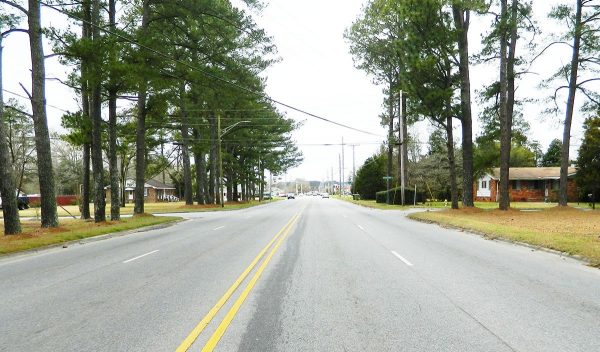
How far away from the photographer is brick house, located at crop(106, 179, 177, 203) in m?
91.4

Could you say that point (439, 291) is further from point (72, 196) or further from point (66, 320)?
point (72, 196)

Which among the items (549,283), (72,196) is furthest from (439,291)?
(72,196)

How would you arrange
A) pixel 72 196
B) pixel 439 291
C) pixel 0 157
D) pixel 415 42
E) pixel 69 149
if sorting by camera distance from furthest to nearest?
pixel 72 196, pixel 69 149, pixel 415 42, pixel 0 157, pixel 439 291

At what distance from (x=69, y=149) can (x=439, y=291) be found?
A: 72.9 m

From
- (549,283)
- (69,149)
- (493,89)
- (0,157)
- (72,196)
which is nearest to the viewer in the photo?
(549,283)

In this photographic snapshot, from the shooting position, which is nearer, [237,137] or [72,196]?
[237,137]

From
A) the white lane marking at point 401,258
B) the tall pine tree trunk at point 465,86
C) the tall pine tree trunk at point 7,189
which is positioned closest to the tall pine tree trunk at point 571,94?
the tall pine tree trunk at point 465,86

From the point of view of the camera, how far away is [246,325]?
5.56 metres

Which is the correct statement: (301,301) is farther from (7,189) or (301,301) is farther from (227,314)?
(7,189)

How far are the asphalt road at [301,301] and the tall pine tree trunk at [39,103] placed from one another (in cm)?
704

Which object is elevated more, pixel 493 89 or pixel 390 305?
pixel 493 89

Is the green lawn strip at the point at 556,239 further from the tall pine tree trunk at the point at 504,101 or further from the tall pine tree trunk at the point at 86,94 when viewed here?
the tall pine tree trunk at the point at 86,94

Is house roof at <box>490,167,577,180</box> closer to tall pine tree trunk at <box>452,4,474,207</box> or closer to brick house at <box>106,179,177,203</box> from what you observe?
tall pine tree trunk at <box>452,4,474,207</box>

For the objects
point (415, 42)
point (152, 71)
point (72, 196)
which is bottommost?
→ point (72, 196)
